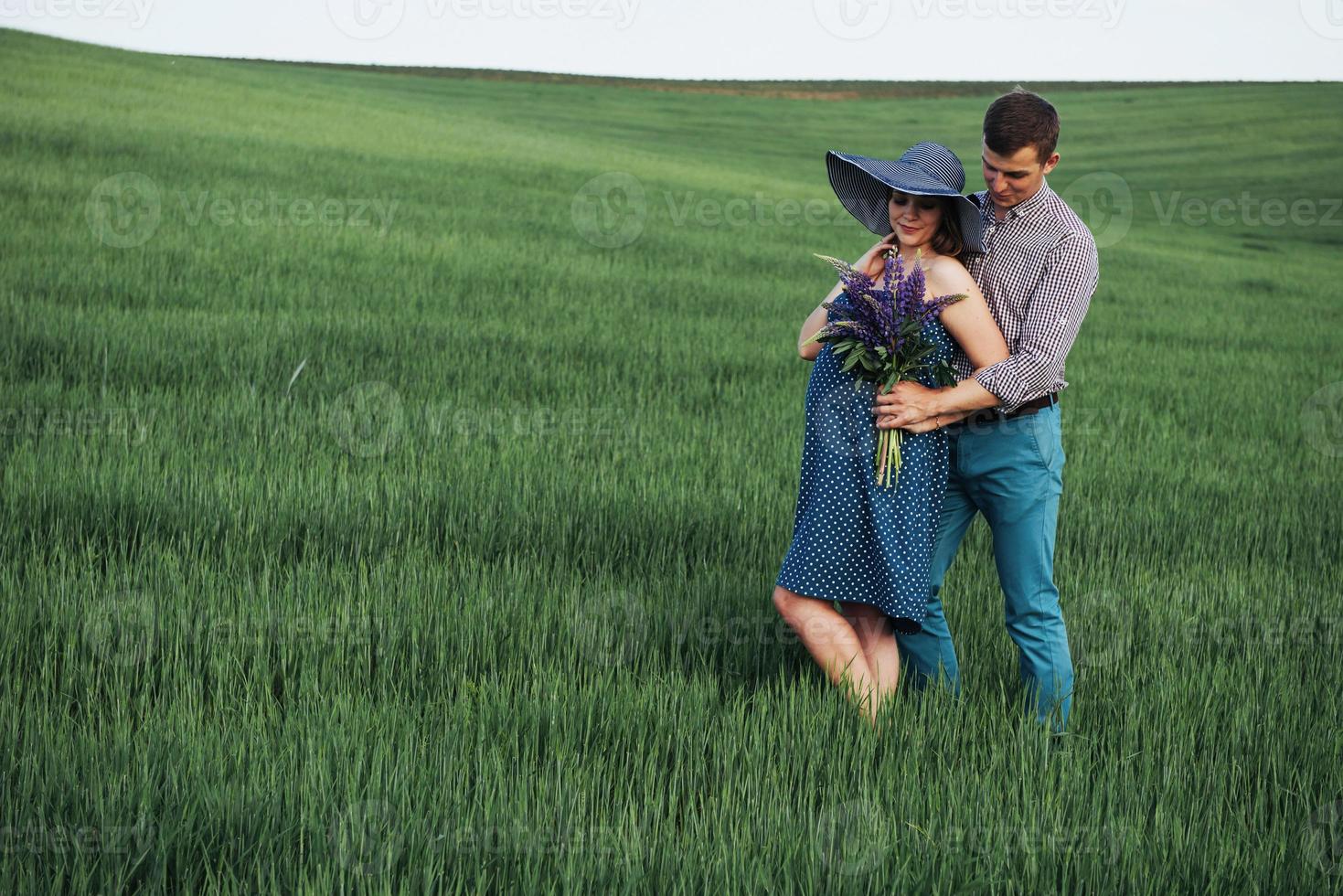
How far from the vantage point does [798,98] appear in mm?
53938

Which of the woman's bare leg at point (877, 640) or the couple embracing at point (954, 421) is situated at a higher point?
the couple embracing at point (954, 421)

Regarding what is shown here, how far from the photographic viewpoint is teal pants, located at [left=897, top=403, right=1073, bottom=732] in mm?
2947

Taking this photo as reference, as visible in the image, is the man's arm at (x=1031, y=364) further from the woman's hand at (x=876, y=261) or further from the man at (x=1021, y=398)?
the woman's hand at (x=876, y=261)

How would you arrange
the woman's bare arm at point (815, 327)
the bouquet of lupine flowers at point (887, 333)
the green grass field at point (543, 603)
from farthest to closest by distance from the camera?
the woman's bare arm at point (815, 327)
the bouquet of lupine flowers at point (887, 333)
the green grass field at point (543, 603)

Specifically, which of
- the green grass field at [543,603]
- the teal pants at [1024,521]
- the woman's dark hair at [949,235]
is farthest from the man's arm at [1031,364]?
the green grass field at [543,603]

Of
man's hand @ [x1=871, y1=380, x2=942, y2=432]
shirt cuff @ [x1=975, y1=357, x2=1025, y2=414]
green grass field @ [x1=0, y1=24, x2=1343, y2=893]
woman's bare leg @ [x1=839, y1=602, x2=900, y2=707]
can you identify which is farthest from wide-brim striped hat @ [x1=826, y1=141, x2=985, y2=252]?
green grass field @ [x1=0, y1=24, x2=1343, y2=893]

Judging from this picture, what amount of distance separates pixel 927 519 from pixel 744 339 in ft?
20.7

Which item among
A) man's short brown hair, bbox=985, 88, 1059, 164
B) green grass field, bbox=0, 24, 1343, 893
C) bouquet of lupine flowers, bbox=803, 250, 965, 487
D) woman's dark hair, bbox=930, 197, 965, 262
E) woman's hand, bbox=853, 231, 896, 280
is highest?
man's short brown hair, bbox=985, 88, 1059, 164

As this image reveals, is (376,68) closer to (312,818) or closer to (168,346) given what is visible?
(168,346)

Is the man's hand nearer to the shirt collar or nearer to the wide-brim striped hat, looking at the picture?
the wide-brim striped hat

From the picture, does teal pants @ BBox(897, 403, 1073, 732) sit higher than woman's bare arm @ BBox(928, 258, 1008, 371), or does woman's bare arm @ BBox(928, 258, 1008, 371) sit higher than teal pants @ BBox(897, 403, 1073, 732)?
woman's bare arm @ BBox(928, 258, 1008, 371)

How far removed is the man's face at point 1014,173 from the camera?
284 cm

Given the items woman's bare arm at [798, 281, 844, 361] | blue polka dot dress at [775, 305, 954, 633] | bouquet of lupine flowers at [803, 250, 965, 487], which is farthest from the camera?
woman's bare arm at [798, 281, 844, 361]

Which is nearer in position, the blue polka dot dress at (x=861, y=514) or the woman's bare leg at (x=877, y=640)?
the blue polka dot dress at (x=861, y=514)
